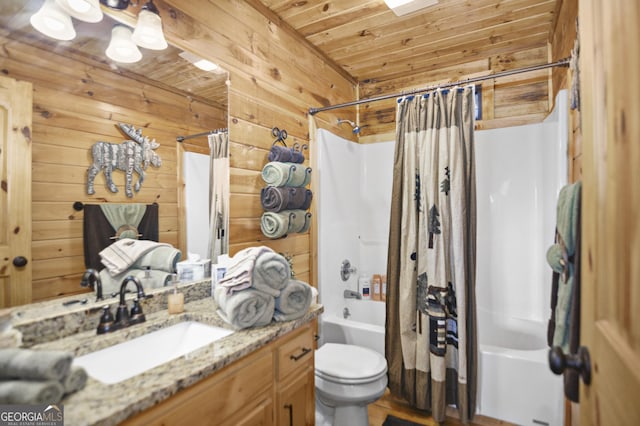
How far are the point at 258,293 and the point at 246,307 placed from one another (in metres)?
0.08

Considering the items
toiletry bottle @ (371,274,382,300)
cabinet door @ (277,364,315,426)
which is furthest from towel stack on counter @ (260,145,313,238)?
toiletry bottle @ (371,274,382,300)

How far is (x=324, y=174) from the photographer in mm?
2502

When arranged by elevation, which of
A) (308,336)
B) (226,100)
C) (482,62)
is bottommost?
(308,336)

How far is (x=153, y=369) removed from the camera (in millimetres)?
915

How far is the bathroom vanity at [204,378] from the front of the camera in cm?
78

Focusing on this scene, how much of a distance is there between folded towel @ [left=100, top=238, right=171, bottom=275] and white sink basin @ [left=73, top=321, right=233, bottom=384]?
11.5 inches

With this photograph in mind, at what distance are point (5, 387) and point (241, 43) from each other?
1.76 meters

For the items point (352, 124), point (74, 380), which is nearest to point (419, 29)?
point (352, 124)

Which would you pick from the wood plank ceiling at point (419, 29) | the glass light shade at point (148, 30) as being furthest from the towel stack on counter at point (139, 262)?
the wood plank ceiling at point (419, 29)

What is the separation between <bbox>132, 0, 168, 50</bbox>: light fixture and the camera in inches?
51.6

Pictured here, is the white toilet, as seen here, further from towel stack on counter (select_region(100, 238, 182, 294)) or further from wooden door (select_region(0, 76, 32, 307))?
wooden door (select_region(0, 76, 32, 307))

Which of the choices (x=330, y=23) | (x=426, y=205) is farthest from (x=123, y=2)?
(x=426, y=205)

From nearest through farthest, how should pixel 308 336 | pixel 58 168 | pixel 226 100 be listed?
pixel 58 168 < pixel 308 336 < pixel 226 100

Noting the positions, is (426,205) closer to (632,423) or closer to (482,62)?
(482,62)
